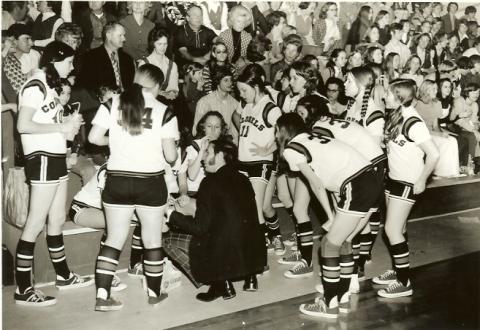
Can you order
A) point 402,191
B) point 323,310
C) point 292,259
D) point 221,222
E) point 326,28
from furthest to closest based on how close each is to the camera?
point 326,28 → point 292,259 → point 402,191 → point 221,222 → point 323,310

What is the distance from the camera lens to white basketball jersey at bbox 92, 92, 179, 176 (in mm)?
3699

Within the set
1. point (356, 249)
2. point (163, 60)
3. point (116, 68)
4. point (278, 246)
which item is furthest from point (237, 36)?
point (356, 249)

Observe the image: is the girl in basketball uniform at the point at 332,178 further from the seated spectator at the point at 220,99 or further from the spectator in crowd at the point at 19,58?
the spectator in crowd at the point at 19,58

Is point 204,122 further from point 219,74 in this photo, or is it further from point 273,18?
point 273,18

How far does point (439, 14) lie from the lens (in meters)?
9.93

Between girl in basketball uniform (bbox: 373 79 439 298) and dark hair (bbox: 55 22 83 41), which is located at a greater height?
dark hair (bbox: 55 22 83 41)

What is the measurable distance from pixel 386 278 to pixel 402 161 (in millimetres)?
989

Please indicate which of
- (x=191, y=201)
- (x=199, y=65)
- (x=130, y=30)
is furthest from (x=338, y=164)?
(x=130, y=30)

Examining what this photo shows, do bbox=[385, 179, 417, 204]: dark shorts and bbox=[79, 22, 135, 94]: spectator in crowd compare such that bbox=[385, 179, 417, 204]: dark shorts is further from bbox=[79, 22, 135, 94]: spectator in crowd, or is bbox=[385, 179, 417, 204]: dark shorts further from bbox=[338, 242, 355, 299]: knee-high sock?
bbox=[79, 22, 135, 94]: spectator in crowd

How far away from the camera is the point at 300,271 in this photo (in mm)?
4746

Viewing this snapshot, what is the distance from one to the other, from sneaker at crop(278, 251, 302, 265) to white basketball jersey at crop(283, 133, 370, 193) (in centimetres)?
137

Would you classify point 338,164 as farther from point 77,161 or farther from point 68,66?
point 77,161

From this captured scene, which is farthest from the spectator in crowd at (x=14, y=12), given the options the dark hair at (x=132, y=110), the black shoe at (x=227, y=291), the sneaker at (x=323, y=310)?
the sneaker at (x=323, y=310)

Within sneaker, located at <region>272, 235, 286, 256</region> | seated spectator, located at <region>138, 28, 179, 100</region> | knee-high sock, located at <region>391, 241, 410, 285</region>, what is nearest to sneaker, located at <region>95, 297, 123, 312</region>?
sneaker, located at <region>272, 235, 286, 256</region>
